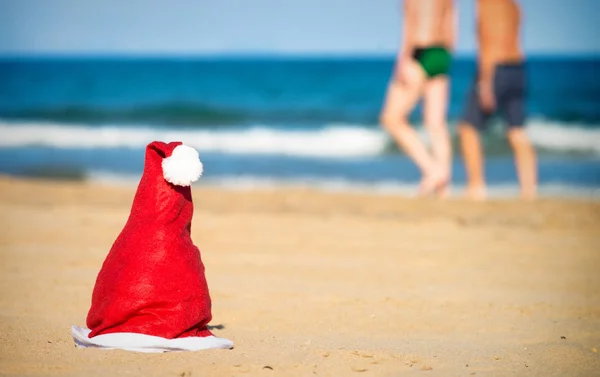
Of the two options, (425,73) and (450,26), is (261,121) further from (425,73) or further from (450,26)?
(425,73)

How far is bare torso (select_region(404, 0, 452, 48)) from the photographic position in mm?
8102

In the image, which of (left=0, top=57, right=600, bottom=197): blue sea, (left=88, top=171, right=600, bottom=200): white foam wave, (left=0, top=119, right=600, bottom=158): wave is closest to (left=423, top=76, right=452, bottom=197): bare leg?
(left=88, top=171, right=600, bottom=200): white foam wave

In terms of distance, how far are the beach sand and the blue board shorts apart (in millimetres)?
842

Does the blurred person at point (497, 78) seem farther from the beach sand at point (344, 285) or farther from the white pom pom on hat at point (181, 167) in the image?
the white pom pom on hat at point (181, 167)

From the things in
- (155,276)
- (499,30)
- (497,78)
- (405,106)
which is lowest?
(155,276)

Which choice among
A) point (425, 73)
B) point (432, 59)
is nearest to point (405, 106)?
point (425, 73)

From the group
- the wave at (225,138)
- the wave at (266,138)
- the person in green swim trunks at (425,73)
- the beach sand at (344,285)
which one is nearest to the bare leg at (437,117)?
the person in green swim trunks at (425,73)

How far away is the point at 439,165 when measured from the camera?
8391mm

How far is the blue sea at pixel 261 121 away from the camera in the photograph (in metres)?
14.3

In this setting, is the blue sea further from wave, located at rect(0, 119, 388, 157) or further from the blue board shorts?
the blue board shorts

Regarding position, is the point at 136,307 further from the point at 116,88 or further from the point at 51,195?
the point at 116,88

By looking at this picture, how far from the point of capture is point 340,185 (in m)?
13.0

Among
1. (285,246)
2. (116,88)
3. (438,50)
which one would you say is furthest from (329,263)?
(116,88)

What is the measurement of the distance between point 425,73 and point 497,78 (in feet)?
2.63
